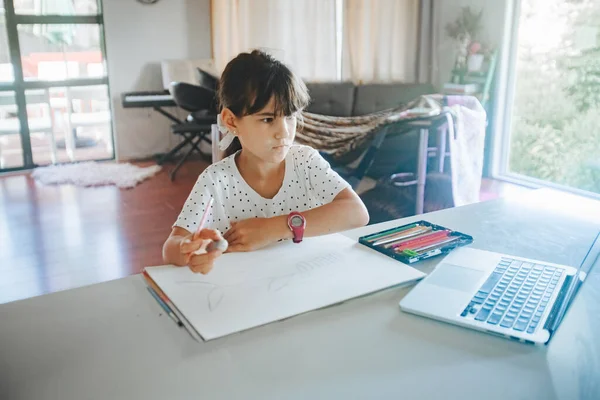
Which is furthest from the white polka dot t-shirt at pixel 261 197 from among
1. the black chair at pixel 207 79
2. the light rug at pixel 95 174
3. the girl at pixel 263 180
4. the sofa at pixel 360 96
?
the black chair at pixel 207 79

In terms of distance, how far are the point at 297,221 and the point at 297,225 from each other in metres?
0.01

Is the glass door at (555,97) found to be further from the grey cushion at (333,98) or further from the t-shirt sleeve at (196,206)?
the t-shirt sleeve at (196,206)

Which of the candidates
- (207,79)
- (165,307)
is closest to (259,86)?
(165,307)

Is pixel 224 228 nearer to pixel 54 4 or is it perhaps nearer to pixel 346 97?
pixel 346 97

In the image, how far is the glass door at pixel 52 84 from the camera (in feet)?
15.8

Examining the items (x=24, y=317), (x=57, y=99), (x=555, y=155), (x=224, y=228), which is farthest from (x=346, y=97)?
(x=24, y=317)

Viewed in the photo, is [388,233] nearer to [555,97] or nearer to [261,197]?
[261,197]

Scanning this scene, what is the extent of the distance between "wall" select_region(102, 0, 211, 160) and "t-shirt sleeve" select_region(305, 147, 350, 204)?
425cm

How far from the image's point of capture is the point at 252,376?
63 centimetres

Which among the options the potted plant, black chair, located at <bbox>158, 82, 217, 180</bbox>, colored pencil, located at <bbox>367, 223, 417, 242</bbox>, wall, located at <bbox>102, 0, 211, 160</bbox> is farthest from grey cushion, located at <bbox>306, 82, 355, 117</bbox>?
colored pencil, located at <bbox>367, 223, 417, 242</bbox>

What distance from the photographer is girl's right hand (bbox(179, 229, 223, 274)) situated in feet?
2.72

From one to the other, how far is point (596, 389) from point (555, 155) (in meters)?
4.01

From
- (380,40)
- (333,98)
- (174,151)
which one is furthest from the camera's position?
(380,40)

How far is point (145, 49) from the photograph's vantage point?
5.17 meters
